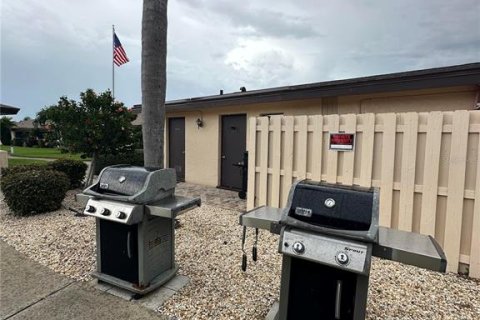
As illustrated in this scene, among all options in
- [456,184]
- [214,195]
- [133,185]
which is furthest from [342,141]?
[214,195]

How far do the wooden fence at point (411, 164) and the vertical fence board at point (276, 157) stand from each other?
0.08 feet

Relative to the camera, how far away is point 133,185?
2490 mm

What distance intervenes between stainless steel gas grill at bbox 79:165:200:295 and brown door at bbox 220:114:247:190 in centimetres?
506

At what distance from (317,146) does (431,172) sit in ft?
4.79

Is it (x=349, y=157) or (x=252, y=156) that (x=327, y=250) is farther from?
(x=252, y=156)

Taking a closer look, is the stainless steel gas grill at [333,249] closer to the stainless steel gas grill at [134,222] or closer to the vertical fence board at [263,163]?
the stainless steel gas grill at [134,222]

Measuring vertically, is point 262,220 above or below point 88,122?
below

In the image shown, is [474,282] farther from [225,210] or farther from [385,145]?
[225,210]

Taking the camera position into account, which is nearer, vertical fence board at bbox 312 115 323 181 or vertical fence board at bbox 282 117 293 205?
vertical fence board at bbox 312 115 323 181

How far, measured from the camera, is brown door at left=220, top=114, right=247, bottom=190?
7.76 metres

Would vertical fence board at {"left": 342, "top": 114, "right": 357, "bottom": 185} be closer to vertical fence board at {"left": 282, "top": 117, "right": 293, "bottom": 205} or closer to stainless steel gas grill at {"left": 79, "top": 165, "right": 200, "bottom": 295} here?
vertical fence board at {"left": 282, "top": 117, "right": 293, "bottom": 205}

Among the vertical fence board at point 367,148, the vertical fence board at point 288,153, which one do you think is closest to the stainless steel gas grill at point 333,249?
the vertical fence board at point 367,148

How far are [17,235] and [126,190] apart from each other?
122 inches

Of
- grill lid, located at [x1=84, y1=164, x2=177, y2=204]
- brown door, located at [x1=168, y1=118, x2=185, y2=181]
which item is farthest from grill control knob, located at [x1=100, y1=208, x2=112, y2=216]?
brown door, located at [x1=168, y1=118, x2=185, y2=181]
